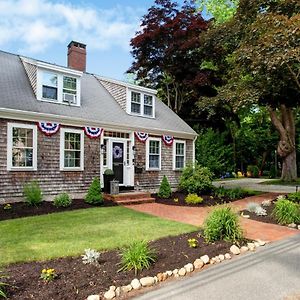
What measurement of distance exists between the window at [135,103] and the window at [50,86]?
154 inches

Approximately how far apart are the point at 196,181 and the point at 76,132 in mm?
5508

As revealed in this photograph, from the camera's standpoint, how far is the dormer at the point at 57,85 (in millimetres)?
11336

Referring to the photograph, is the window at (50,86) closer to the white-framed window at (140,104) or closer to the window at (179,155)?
the white-framed window at (140,104)

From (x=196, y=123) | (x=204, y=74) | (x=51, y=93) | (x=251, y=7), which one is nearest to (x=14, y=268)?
(x=51, y=93)

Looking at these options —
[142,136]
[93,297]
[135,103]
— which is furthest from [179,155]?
[93,297]

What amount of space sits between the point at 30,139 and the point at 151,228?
18.5 ft

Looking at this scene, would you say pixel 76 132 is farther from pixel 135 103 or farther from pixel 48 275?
pixel 48 275

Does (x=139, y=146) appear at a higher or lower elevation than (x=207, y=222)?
higher

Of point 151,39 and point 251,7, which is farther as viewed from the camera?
point 151,39

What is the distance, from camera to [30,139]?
34.4 feet

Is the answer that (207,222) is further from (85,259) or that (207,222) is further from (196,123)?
(196,123)

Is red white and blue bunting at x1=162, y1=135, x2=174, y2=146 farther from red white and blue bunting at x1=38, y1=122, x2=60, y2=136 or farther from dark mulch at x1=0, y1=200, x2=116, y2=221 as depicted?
red white and blue bunting at x1=38, y1=122, x2=60, y2=136

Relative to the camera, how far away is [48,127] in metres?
10.8

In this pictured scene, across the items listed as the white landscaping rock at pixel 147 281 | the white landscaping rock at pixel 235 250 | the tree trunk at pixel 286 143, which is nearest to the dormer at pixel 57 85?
the white landscaping rock at pixel 235 250
